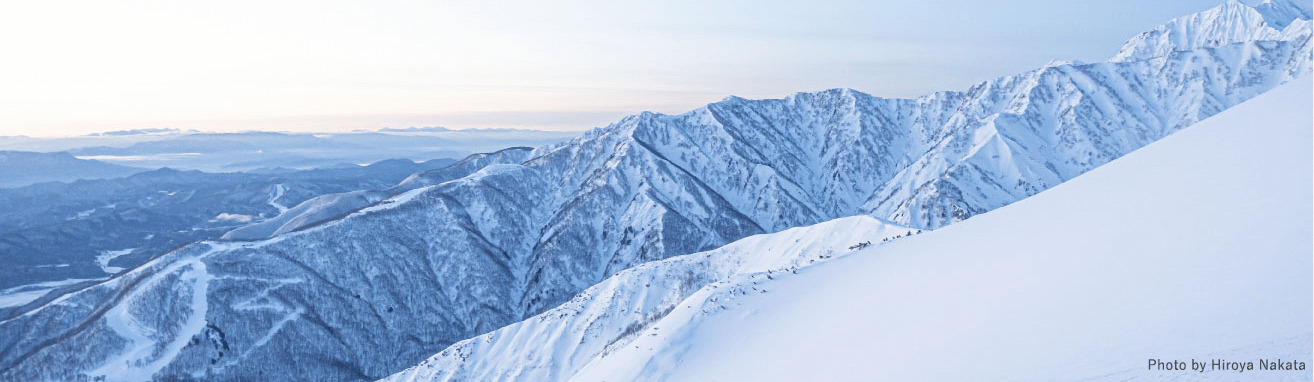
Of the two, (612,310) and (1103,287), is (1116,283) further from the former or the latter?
(612,310)

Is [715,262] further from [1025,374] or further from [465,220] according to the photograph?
[465,220]

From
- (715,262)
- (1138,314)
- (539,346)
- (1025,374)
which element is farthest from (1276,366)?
(715,262)

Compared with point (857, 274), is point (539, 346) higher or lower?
lower

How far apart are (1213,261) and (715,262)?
80.8 metres

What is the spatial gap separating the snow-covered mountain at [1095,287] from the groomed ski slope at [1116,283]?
0.16ft

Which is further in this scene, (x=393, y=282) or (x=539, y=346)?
(x=393, y=282)

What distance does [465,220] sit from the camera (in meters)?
186

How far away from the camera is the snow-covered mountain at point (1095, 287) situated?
503 inches

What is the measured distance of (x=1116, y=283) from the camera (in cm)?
1548

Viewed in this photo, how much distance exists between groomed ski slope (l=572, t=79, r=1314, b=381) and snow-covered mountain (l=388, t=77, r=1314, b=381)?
1.9 inches

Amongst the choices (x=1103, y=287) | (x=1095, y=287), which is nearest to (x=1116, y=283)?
(x=1103, y=287)

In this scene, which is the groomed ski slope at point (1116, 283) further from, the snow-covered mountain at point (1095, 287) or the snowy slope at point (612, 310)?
the snowy slope at point (612, 310)

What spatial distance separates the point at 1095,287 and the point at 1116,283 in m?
0.43

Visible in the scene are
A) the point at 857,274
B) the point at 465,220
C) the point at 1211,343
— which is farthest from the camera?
the point at 465,220
